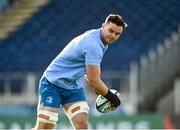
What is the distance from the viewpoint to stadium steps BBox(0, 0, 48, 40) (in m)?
15.5

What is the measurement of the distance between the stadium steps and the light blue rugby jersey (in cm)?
864

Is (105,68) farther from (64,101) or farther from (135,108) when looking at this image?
(64,101)

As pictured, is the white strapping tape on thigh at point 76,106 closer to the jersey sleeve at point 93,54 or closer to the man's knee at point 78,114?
the man's knee at point 78,114

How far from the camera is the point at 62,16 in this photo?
15.1 meters

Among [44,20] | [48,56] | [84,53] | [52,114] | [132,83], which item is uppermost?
[44,20]

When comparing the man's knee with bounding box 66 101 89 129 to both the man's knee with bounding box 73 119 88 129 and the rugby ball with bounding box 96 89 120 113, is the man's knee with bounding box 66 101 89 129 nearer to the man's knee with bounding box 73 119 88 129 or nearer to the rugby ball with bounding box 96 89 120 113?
the man's knee with bounding box 73 119 88 129

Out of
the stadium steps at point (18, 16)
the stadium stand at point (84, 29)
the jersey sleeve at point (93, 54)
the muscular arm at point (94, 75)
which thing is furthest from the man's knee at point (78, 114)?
the stadium steps at point (18, 16)

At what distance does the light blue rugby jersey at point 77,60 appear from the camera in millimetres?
6469

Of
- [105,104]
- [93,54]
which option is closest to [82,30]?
[105,104]

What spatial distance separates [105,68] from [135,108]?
182cm

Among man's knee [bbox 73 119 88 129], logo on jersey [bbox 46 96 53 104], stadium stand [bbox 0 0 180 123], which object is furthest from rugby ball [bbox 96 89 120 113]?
stadium stand [bbox 0 0 180 123]

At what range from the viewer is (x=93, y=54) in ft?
21.2

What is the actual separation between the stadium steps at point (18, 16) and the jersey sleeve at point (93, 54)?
8992 mm

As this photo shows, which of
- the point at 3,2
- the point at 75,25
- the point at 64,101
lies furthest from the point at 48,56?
the point at 64,101
